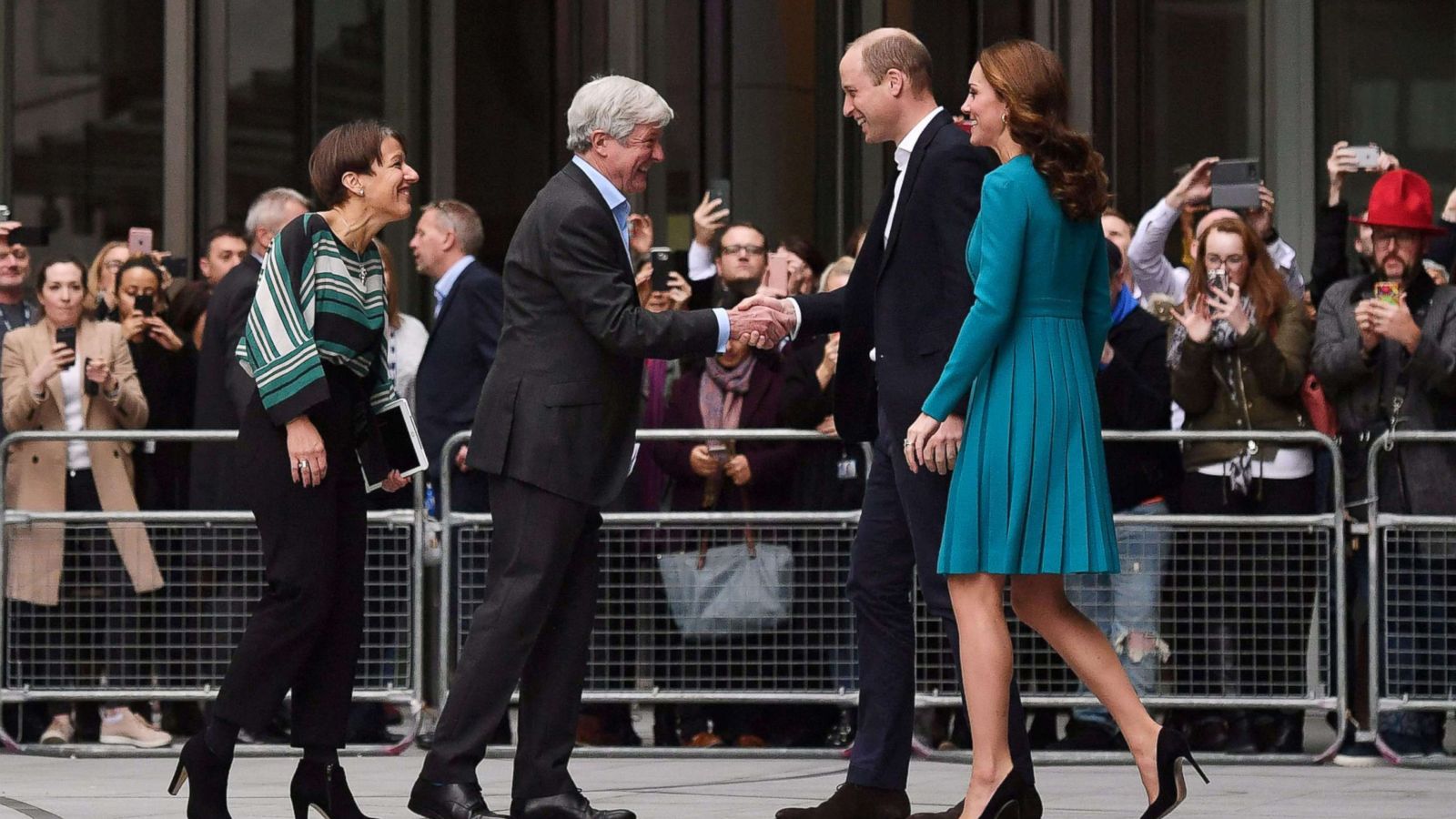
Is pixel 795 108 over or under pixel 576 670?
over

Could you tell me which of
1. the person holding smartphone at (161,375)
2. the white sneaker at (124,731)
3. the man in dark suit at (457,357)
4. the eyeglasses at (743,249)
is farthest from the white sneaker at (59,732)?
the eyeglasses at (743,249)

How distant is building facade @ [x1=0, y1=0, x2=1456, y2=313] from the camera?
12.6 m

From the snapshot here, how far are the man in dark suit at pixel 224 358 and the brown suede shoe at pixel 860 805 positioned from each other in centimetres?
361

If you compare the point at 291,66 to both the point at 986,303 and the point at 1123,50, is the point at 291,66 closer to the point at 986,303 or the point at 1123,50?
the point at 1123,50

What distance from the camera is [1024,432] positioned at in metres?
6.12

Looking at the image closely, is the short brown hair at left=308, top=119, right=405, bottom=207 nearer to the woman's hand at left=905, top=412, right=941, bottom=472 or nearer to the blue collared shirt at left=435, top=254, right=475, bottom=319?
the woman's hand at left=905, top=412, right=941, bottom=472

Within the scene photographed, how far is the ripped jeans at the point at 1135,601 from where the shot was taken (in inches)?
346

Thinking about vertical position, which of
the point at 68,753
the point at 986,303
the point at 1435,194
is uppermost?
the point at 1435,194

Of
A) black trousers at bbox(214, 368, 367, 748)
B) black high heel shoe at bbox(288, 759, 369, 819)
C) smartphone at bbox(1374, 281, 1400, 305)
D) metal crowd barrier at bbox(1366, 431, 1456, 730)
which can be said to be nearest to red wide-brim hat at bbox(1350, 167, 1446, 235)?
smartphone at bbox(1374, 281, 1400, 305)

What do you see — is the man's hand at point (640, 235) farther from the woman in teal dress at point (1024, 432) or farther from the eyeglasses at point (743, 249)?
the woman in teal dress at point (1024, 432)

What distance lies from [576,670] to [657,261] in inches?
141

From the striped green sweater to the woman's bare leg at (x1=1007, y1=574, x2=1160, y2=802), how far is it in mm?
1924

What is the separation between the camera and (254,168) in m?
13.7

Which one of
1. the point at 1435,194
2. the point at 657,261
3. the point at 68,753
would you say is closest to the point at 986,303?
the point at 657,261
